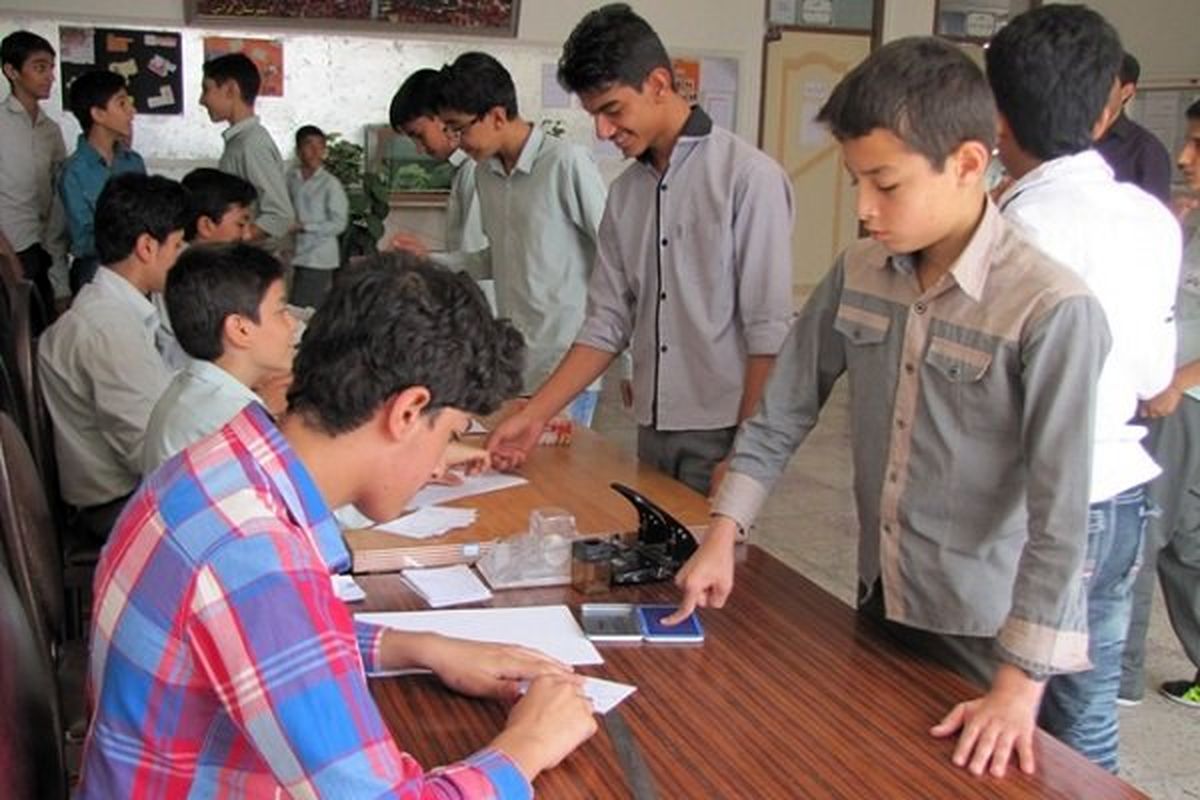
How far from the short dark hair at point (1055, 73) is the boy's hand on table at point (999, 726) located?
2.67 feet

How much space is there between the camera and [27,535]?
64.0 inches

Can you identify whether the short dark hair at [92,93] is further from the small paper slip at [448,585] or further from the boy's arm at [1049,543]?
the boy's arm at [1049,543]

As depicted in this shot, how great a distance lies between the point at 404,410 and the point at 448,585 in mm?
601

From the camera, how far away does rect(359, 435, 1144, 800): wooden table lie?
3.63ft

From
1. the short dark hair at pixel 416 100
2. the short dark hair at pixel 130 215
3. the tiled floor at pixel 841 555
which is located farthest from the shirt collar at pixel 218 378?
the tiled floor at pixel 841 555

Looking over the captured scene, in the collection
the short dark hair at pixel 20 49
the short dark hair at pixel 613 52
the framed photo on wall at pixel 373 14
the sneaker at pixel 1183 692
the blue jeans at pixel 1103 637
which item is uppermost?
the framed photo on wall at pixel 373 14

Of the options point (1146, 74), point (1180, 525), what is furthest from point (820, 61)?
point (1180, 525)

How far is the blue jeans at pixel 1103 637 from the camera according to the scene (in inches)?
68.5

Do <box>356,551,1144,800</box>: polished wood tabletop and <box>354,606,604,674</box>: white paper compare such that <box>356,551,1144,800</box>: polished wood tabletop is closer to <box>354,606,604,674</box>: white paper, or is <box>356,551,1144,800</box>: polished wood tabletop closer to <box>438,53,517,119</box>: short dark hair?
<box>354,606,604,674</box>: white paper

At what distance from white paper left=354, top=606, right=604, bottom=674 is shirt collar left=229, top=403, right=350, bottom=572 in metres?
0.41

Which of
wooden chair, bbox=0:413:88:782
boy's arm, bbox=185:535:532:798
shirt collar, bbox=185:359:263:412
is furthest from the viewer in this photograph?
shirt collar, bbox=185:359:263:412

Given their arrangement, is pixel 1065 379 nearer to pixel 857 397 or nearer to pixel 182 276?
pixel 857 397

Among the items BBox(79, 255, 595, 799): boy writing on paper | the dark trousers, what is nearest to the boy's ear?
BBox(79, 255, 595, 799): boy writing on paper

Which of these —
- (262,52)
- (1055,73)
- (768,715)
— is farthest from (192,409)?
(262,52)
